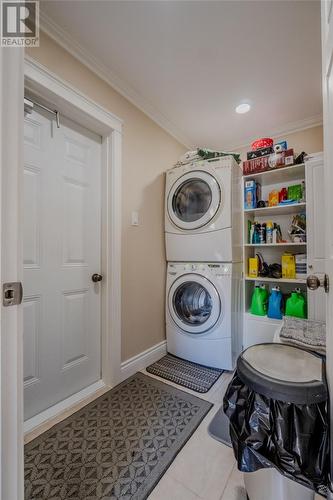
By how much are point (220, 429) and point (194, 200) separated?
5.49ft

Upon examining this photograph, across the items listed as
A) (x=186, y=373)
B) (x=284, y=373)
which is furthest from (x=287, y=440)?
(x=186, y=373)

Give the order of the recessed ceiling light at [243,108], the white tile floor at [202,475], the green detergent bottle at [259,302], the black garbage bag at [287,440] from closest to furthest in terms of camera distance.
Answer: the black garbage bag at [287,440]
the white tile floor at [202,475]
the recessed ceiling light at [243,108]
the green detergent bottle at [259,302]

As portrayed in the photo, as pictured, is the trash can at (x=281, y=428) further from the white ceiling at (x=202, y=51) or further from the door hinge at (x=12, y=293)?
the white ceiling at (x=202, y=51)

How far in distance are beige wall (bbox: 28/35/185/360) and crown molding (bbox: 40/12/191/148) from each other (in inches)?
1.5

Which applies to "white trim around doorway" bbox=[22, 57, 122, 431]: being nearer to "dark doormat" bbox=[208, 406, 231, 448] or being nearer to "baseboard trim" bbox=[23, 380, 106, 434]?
"baseboard trim" bbox=[23, 380, 106, 434]

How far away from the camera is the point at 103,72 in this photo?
1.60 m

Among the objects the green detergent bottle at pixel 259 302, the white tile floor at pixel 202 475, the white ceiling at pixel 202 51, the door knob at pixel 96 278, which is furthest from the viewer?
the green detergent bottle at pixel 259 302

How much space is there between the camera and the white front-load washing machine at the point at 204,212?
6.09ft

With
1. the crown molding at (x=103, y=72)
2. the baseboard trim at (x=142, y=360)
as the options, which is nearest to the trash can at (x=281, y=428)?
the baseboard trim at (x=142, y=360)

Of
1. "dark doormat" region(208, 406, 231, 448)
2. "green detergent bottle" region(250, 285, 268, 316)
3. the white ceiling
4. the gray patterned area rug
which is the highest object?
the white ceiling

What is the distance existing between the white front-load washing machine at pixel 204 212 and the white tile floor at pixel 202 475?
1.20 m

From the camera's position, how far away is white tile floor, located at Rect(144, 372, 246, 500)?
0.94m

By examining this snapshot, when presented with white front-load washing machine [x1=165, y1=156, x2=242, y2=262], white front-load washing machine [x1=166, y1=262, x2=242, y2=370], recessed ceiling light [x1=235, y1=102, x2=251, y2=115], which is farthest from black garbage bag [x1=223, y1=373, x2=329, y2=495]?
recessed ceiling light [x1=235, y1=102, x2=251, y2=115]

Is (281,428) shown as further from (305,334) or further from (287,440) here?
(305,334)
